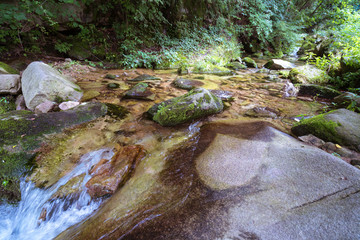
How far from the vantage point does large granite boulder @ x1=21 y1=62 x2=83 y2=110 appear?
12.3 ft

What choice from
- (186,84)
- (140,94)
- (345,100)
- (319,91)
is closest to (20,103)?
(140,94)

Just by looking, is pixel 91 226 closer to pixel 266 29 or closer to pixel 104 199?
pixel 104 199

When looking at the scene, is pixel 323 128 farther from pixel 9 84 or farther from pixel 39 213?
pixel 9 84

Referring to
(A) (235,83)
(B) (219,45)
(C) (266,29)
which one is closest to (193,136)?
(A) (235,83)

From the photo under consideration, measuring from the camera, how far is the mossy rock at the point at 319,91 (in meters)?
5.37

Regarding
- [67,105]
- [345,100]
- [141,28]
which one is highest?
[141,28]

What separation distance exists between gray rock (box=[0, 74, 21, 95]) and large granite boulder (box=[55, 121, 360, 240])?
4302 mm

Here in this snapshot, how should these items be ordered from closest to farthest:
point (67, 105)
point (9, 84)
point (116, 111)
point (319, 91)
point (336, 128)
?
1. point (336, 128)
2. point (67, 105)
3. point (116, 111)
4. point (9, 84)
5. point (319, 91)

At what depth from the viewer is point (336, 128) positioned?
2932 mm

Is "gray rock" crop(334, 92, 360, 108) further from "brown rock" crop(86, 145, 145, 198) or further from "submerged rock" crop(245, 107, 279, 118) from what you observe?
"brown rock" crop(86, 145, 145, 198)

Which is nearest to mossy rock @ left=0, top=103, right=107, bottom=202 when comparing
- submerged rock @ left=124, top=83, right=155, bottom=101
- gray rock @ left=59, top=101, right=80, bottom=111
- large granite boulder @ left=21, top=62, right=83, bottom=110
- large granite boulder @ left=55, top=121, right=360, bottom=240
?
gray rock @ left=59, top=101, right=80, bottom=111

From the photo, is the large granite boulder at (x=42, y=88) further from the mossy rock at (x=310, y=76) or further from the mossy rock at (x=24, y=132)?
the mossy rock at (x=310, y=76)

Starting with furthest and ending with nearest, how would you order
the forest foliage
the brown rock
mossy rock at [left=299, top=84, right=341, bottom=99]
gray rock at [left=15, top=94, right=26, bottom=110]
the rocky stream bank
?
the forest foliage < mossy rock at [left=299, top=84, right=341, bottom=99] < gray rock at [left=15, top=94, right=26, bottom=110] < the brown rock < the rocky stream bank

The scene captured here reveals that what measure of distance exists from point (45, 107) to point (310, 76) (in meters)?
9.40
